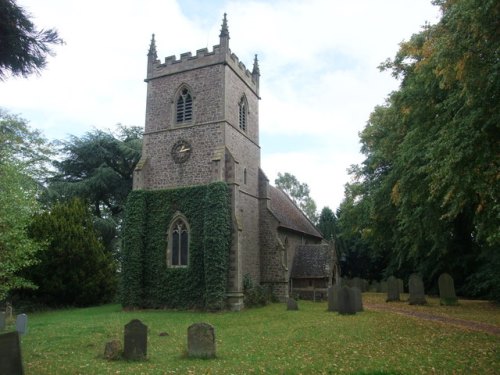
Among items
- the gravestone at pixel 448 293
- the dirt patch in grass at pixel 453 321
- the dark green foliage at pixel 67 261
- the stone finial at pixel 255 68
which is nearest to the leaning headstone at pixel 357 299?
the dirt patch in grass at pixel 453 321

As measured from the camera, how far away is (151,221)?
22328mm

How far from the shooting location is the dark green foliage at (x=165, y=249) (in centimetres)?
1992

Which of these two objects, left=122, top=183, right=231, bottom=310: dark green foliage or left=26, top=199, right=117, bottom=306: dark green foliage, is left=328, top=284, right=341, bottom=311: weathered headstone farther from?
left=26, top=199, right=117, bottom=306: dark green foliage

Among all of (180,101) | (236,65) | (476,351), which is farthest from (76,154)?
(476,351)

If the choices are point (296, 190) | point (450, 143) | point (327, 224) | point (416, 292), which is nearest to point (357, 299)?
point (416, 292)

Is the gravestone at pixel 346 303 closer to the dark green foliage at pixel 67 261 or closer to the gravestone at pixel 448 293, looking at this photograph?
the gravestone at pixel 448 293

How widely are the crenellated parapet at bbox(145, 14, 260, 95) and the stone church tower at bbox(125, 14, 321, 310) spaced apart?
5 centimetres

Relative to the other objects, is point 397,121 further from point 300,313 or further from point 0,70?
point 0,70

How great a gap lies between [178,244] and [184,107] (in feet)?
25.4

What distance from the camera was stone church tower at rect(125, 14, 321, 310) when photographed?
21.7 metres

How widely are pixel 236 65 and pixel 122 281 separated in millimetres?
13643

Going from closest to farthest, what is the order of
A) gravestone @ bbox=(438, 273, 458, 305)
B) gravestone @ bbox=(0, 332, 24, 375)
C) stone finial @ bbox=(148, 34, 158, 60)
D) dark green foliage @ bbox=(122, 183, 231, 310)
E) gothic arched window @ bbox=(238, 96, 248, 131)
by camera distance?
gravestone @ bbox=(0, 332, 24, 375), dark green foliage @ bbox=(122, 183, 231, 310), gravestone @ bbox=(438, 273, 458, 305), gothic arched window @ bbox=(238, 96, 248, 131), stone finial @ bbox=(148, 34, 158, 60)

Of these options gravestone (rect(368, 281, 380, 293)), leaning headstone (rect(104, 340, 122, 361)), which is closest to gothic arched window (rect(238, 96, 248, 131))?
leaning headstone (rect(104, 340, 122, 361))

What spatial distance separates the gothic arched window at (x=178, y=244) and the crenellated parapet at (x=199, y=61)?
→ 28.7 feet
